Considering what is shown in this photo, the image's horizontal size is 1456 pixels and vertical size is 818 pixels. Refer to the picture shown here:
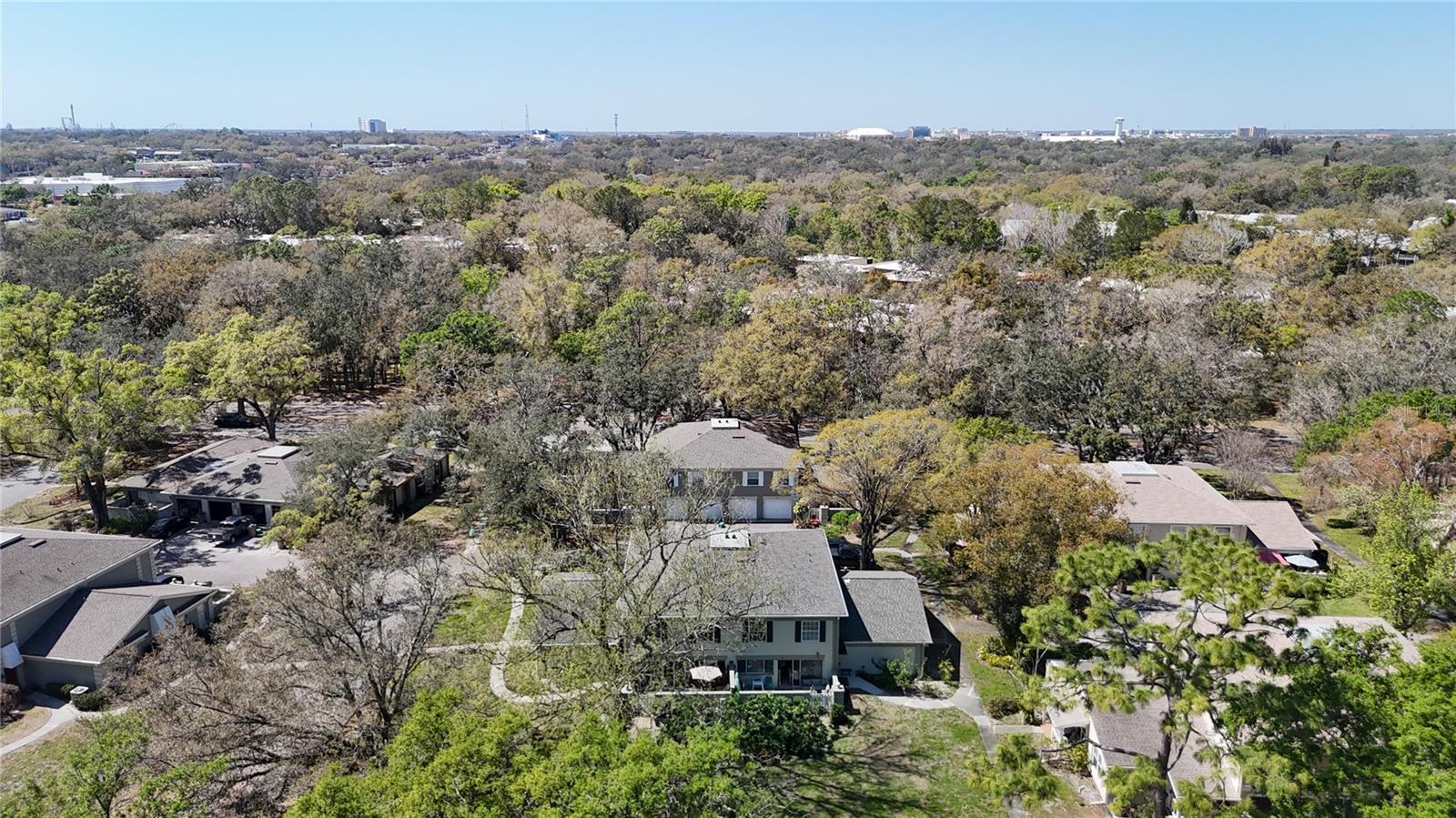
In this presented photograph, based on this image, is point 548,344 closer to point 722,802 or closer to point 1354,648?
point 722,802

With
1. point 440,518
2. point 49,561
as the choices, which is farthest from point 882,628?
point 49,561

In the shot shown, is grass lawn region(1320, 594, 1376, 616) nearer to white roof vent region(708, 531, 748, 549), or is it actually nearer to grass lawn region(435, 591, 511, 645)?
white roof vent region(708, 531, 748, 549)

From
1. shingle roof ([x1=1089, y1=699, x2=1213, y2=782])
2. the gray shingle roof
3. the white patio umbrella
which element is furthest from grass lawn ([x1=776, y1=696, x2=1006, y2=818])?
the white patio umbrella

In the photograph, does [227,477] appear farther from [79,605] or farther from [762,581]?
[762,581]

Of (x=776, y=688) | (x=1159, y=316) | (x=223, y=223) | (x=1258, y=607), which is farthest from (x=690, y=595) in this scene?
(x=223, y=223)

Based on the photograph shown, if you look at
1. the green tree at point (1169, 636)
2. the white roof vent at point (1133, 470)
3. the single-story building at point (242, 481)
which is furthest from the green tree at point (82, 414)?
the white roof vent at point (1133, 470)

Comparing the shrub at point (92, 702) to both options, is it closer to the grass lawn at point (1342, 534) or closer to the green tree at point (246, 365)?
the green tree at point (246, 365)
